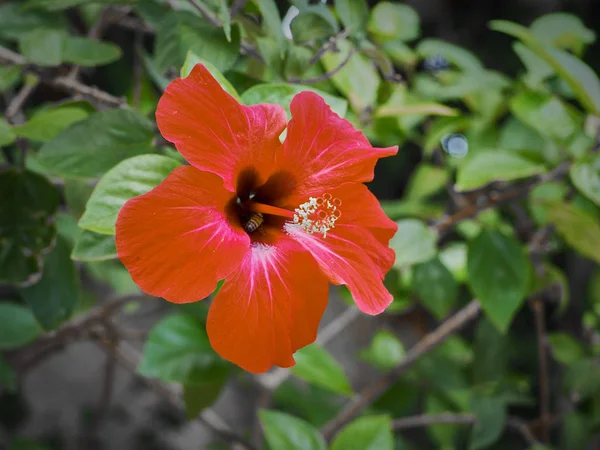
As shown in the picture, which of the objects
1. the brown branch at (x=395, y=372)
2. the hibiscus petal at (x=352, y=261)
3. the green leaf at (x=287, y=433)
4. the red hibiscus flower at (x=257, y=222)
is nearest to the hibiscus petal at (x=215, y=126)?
the red hibiscus flower at (x=257, y=222)

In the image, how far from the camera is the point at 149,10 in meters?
0.76

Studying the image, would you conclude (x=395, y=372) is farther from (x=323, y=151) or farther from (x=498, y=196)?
(x=323, y=151)

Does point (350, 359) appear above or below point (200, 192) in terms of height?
below

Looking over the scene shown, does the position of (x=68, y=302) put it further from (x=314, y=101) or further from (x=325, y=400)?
(x=325, y=400)

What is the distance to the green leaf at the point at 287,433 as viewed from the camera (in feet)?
2.92

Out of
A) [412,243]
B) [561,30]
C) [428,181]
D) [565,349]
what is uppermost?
[561,30]

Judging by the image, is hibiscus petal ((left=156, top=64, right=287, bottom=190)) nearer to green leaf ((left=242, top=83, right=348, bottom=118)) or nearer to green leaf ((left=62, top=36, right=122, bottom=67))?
green leaf ((left=242, top=83, right=348, bottom=118))

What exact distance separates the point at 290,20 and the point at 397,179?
1.48m

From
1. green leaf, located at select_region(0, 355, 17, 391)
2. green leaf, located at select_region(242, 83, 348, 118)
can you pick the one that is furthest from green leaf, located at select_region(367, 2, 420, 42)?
green leaf, located at select_region(0, 355, 17, 391)

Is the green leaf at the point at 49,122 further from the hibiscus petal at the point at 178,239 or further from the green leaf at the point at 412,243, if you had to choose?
the green leaf at the point at 412,243

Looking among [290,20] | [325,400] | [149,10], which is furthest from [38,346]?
[290,20]

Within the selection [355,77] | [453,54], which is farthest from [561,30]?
[355,77]

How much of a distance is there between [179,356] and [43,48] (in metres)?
0.51

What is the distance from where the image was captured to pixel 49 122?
0.73 meters
